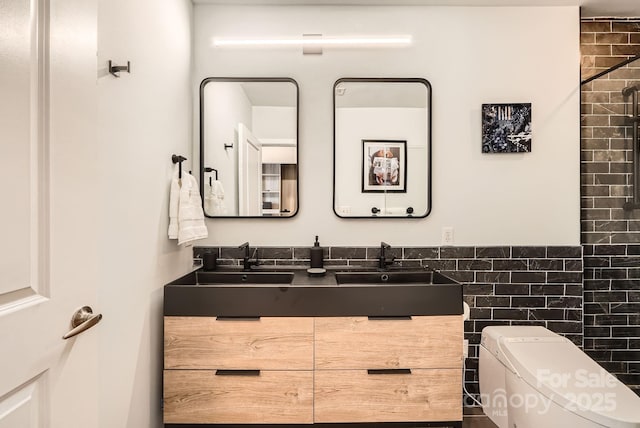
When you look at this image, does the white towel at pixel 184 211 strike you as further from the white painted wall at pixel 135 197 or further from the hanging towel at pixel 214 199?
the hanging towel at pixel 214 199

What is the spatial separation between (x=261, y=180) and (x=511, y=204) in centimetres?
162

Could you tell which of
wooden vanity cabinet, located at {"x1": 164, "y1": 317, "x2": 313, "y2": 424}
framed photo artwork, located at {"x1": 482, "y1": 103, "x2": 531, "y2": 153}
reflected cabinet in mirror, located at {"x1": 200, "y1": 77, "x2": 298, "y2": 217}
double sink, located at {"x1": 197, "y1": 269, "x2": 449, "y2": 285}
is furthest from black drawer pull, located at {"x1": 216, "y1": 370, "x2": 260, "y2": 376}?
framed photo artwork, located at {"x1": 482, "y1": 103, "x2": 531, "y2": 153}

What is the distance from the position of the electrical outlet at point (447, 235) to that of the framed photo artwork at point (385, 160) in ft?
1.20

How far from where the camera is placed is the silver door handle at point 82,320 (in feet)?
2.78

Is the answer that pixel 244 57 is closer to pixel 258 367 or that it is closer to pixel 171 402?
pixel 258 367

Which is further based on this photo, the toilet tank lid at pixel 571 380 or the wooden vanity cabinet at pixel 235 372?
the wooden vanity cabinet at pixel 235 372

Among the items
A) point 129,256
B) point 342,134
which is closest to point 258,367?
point 129,256

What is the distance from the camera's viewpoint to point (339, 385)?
5.36 ft

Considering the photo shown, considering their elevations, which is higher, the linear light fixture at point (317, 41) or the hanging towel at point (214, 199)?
the linear light fixture at point (317, 41)

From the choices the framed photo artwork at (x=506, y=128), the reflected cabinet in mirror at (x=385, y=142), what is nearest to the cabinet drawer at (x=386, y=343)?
the reflected cabinet in mirror at (x=385, y=142)

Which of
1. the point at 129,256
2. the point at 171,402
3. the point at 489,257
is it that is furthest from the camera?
the point at 489,257

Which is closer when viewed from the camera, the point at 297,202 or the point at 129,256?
the point at 129,256

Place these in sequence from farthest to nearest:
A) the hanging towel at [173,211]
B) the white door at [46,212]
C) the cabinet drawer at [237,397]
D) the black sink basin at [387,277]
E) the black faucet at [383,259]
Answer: the black faucet at [383,259], the black sink basin at [387,277], the hanging towel at [173,211], the cabinet drawer at [237,397], the white door at [46,212]

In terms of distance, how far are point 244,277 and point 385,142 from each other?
1209mm
